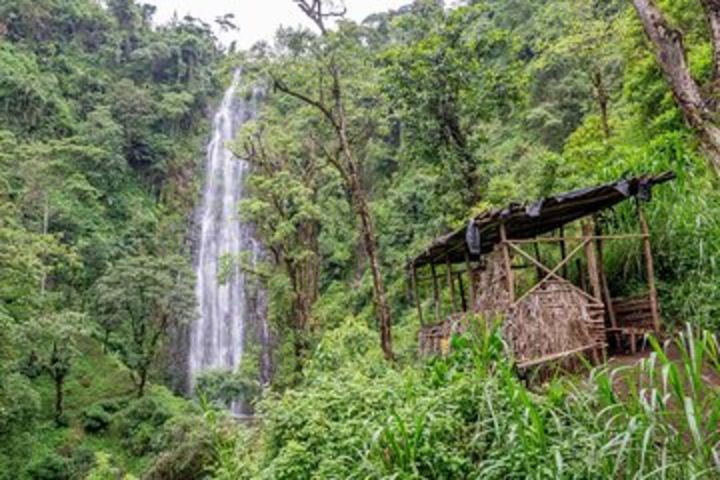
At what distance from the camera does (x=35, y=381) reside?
1795 cm

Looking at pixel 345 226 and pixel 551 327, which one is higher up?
pixel 345 226

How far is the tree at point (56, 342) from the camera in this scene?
15.6m

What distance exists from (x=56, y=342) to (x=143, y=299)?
2791mm

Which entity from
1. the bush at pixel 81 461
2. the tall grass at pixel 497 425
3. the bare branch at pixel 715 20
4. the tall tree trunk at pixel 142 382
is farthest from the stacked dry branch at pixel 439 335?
the tall tree trunk at pixel 142 382

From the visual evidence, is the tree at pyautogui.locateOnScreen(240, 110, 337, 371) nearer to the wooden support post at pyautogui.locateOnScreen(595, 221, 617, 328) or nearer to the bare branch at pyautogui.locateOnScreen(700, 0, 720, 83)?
the wooden support post at pyautogui.locateOnScreen(595, 221, 617, 328)

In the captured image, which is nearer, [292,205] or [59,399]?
[292,205]

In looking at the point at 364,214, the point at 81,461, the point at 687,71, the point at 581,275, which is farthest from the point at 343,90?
the point at 81,461

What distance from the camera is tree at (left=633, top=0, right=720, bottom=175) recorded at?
12.2ft

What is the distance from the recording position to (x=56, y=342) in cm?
1616

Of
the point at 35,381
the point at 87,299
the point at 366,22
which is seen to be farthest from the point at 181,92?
the point at 35,381

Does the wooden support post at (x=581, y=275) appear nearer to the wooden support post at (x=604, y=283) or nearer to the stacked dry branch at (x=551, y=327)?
the wooden support post at (x=604, y=283)

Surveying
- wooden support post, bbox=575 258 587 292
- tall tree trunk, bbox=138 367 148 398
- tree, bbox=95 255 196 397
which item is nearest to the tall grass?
wooden support post, bbox=575 258 587 292

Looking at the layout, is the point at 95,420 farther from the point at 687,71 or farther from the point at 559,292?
the point at 687,71

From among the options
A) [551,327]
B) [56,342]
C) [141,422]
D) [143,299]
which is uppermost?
[143,299]
